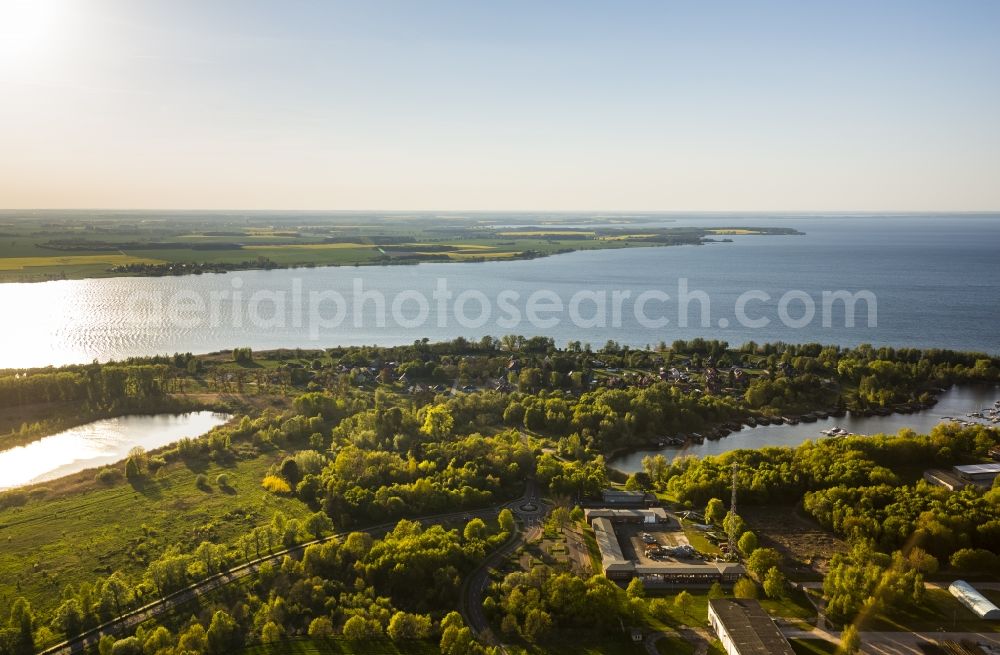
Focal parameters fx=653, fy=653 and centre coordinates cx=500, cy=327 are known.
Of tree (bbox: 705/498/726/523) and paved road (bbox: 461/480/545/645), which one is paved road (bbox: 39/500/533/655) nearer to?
paved road (bbox: 461/480/545/645)

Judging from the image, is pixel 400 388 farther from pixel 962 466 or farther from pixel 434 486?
pixel 962 466

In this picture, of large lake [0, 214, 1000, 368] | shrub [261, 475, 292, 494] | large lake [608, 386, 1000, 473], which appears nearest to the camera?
shrub [261, 475, 292, 494]

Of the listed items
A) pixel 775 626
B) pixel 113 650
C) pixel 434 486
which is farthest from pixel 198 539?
pixel 775 626

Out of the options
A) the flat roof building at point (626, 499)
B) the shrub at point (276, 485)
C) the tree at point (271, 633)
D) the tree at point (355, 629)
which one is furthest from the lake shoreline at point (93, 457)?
the flat roof building at point (626, 499)

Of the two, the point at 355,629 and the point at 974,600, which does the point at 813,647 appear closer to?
the point at 974,600

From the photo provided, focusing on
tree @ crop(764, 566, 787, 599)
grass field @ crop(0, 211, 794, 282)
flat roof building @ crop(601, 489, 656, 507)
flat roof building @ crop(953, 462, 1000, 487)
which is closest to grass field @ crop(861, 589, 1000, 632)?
tree @ crop(764, 566, 787, 599)
